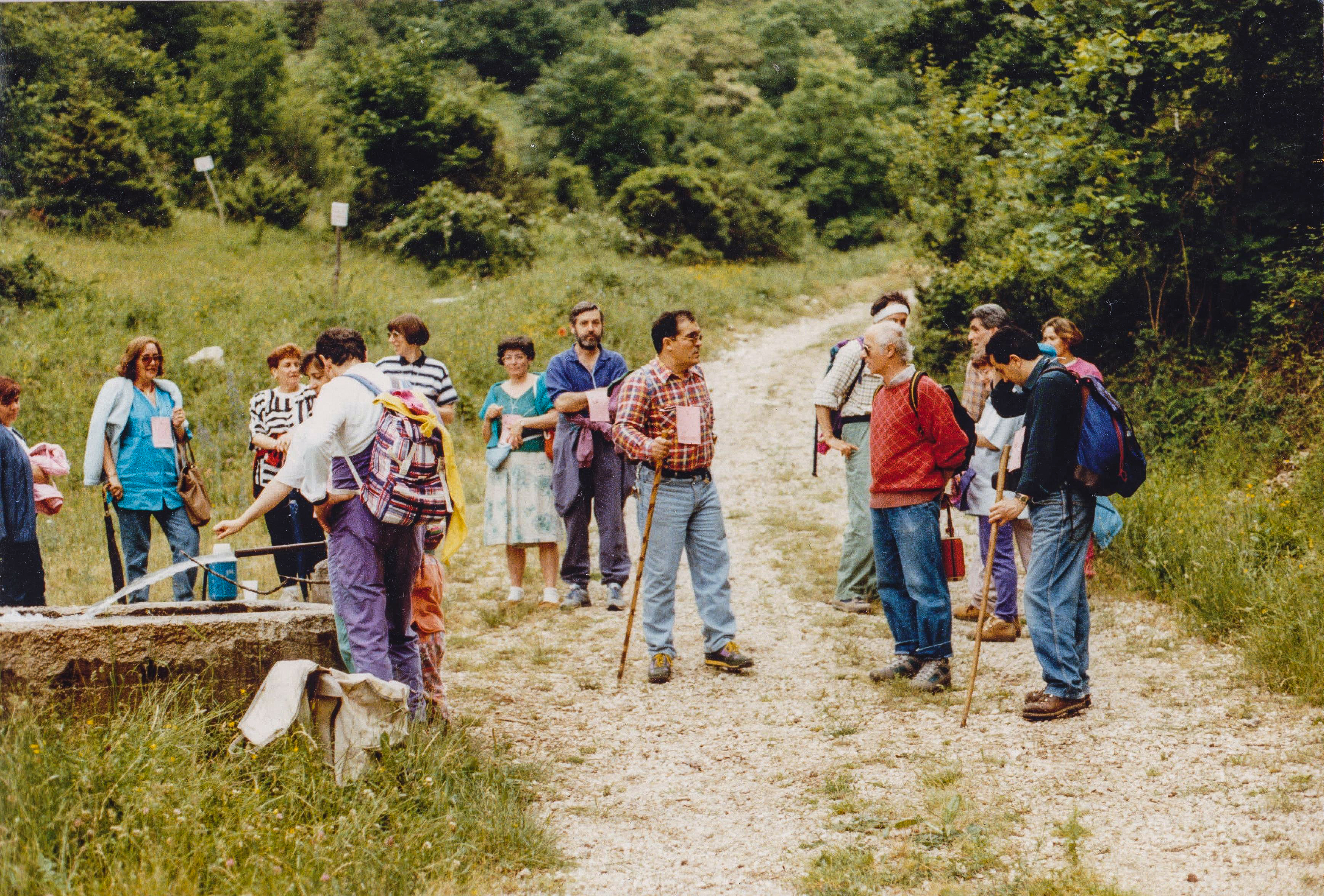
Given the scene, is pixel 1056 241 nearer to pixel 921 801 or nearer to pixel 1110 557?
pixel 1110 557

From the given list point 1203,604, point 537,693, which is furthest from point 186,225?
point 1203,604

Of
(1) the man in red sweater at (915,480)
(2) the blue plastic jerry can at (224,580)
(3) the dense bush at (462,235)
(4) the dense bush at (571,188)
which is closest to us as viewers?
(2) the blue plastic jerry can at (224,580)

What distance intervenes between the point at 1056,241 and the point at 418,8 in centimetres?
3256

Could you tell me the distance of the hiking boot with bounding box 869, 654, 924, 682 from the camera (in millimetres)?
5992

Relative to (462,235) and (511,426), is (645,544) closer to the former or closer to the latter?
(511,426)

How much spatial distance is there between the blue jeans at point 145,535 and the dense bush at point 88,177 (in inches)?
695

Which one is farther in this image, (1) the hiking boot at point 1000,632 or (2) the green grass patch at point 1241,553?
(1) the hiking boot at point 1000,632

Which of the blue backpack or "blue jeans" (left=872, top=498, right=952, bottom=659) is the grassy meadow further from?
the blue backpack

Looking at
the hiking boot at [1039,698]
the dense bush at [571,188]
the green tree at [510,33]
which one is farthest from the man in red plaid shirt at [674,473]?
the green tree at [510,33]

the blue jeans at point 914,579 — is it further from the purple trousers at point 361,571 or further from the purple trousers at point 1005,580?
the purple trousers at point 361,571

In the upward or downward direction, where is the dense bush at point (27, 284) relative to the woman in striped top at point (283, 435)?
upward

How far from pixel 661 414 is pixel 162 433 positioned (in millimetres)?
3273

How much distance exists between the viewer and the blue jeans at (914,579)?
5.79m

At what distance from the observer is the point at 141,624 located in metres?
4.19
